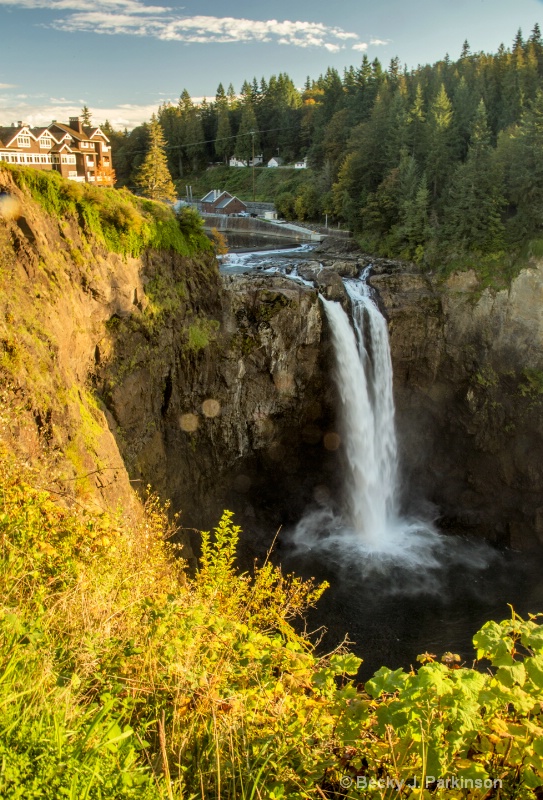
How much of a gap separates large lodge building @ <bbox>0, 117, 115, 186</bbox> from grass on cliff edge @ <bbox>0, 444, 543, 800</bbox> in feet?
75.4

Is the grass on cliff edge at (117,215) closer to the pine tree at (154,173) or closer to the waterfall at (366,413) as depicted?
the waterfall at (366,413)

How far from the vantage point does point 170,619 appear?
4.47m

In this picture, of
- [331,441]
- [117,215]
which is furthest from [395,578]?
[117,215]

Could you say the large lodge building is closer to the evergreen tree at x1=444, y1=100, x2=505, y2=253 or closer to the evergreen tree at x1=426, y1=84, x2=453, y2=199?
the evergreen tree at x1=444, y1=100, x2=505, y2=253

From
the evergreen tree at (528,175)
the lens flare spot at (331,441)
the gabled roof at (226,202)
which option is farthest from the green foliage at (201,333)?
the gabled roof at (226,202)

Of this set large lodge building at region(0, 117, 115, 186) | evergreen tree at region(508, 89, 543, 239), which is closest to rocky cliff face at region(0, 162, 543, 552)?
evergreen tree at region(508, 89, 543, 239)

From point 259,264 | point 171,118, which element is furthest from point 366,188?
point 171,118

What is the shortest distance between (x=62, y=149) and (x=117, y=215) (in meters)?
17.5

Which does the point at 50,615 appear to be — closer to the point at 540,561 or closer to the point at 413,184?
the point at 540,561

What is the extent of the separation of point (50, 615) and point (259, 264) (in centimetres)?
2464

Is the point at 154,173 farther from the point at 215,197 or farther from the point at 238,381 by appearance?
the point at 215,197

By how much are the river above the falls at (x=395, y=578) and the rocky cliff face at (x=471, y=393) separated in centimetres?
184

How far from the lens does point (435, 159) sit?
3062 cm

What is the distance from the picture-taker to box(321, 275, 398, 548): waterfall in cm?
2186
